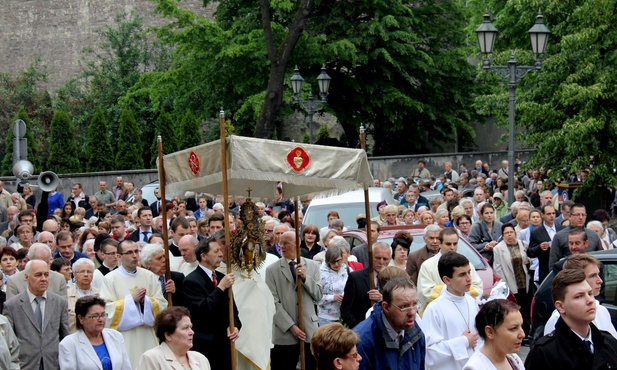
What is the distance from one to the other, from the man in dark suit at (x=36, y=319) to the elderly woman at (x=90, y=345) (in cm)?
124

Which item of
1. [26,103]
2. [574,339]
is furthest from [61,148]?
[574,339]

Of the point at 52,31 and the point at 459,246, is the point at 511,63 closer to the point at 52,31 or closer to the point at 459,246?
the point at 459,246

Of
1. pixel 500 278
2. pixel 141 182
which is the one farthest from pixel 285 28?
pixel 500 278

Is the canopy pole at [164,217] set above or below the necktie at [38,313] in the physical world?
above

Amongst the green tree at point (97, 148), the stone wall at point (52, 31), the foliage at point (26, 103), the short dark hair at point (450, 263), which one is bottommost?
the short dark hair at point (450, 263)

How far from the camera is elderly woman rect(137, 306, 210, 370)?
739cm

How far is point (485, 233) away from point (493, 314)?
31.4 feet

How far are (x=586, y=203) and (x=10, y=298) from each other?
16748 mm

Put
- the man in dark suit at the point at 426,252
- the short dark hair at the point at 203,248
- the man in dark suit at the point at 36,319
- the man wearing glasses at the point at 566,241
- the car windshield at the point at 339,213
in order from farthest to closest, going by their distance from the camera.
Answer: the car windshield at the point at 339,213 < the man wearing glasses at the point at 566,241 < the man in dark suit at the point at 426,252 < the short dark hair at the point at 203,248 < the man in dark suit at the point at 36,319

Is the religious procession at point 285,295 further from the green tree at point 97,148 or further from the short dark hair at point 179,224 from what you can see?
the green tree at point 97,148

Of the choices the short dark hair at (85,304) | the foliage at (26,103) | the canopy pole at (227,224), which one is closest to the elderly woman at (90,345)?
the short dark hair at (85,304)

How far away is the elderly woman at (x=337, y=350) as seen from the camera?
5906mm

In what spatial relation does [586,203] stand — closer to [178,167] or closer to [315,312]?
[315,312]

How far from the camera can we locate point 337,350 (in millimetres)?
5898
